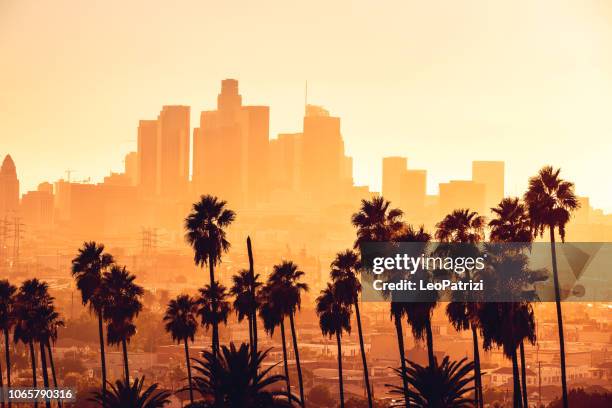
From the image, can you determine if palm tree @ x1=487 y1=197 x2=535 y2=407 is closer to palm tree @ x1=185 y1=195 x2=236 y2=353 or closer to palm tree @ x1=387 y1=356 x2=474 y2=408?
palm tree @ x1=387 y1=356 x2=474 y2=408

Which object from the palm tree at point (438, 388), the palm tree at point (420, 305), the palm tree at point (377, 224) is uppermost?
the palm tree at point (377, 224)

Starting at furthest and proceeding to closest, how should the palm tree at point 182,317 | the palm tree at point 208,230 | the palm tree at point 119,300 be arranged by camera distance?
the palm tree at point 182,317 → the palm tree at point 119,300 → the palm tree at point 208,230

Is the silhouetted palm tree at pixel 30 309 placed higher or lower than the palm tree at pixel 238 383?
higher

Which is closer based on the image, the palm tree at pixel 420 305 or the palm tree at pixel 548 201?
the palm tree at pixel 548 201

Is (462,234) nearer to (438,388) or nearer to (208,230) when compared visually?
(438,388)

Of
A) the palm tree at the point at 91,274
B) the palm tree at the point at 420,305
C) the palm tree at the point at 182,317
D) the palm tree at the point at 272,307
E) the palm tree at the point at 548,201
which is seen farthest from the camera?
the palm tree at the point at 182,317

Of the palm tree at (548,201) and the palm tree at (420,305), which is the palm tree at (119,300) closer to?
the palm tree at (420,305)

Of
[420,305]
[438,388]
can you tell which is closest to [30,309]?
[420,305]

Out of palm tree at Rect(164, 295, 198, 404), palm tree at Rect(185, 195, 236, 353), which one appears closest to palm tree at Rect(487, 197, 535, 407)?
palm tree at Rect(185, 195, 236, 353)

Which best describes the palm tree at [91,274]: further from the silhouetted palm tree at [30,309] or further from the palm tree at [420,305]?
the palm tree at [420,305]

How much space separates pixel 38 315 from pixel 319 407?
48.4m

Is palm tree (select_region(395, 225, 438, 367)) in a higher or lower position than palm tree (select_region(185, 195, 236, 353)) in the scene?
lower

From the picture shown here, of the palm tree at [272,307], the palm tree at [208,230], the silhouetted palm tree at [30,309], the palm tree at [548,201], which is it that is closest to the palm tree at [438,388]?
the palm tree at [548,201]

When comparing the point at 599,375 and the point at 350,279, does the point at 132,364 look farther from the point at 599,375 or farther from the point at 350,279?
the point at 350,279
